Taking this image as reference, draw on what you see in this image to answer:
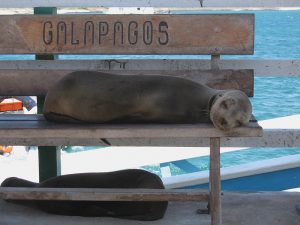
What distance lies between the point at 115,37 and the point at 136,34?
4.4 inches

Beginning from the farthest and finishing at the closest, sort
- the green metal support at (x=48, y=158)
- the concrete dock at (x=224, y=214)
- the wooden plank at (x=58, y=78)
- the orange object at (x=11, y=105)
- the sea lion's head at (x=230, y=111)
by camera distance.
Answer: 1. the orange object at (x=11, y=105)
2. the green metal support at (x=48, y=158)
3. the wooden plank at (x=58, y=78)
4. the concrete dock at (x=224, y=214)
5. the sea lion's head at (x=230, y=111)

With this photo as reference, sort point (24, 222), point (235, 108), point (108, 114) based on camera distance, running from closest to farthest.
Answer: point (235, 108) < point (108, 114) < point (24, 222)

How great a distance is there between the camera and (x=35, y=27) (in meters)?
3.41

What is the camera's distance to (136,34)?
338 centimetres

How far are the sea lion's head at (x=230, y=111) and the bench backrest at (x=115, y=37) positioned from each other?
0.89 m

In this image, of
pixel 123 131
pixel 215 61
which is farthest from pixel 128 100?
pixel 215 61

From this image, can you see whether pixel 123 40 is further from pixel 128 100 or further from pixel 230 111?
pixel 230 111

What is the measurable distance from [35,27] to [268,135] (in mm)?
1342

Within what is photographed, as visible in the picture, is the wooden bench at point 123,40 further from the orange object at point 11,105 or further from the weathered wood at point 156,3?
the orange object at point 11,105

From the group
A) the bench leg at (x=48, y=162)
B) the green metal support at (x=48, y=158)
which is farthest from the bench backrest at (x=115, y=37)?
the bench leg at (x=48, y=162)

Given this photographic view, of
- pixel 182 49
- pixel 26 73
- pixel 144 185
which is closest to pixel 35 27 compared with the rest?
pixel 26 73

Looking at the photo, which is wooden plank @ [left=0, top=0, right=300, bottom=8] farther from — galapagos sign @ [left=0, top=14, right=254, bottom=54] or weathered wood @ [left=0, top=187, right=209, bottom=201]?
weathered wood @ [left=0, top=187, right=209, bottom=201]

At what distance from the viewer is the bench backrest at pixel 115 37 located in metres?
3.37

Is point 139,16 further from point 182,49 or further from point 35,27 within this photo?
point 35,27
